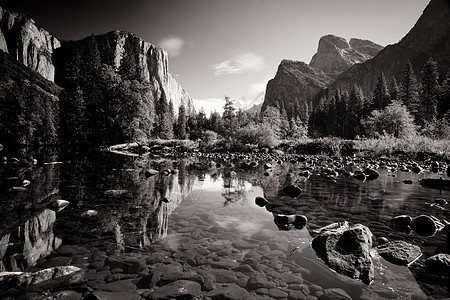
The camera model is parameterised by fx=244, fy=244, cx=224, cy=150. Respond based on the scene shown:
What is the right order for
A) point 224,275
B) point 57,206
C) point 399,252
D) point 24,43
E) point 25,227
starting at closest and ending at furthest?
point 224,275 < point 399,252 < point 25,227 < point 57,206 < point 24,43

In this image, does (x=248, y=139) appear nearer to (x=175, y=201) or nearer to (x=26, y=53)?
(x=175, y=201)

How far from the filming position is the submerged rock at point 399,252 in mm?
3873

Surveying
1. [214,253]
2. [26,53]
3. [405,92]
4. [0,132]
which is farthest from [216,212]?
[26,53]

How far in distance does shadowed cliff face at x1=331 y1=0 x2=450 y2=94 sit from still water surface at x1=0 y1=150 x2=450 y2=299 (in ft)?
525

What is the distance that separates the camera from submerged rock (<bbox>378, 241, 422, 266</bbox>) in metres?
3.87

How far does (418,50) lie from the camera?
148000 mm

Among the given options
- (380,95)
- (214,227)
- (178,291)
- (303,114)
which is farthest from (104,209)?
(303,114)

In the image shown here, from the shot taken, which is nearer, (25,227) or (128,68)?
(25,227)

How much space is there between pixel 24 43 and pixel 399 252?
664ft

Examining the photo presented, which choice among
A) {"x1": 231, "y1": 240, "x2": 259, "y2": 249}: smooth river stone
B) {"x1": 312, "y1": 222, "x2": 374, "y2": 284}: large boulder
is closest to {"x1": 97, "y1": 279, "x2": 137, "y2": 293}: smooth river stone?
{"x1": 231, "y1": 240, "x2": 259, "y2": 249}: smooth river stone

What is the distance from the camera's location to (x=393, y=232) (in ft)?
16.9

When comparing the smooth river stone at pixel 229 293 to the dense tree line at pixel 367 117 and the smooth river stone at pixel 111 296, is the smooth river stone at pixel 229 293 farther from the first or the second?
the dense tree line at pixel 367 117

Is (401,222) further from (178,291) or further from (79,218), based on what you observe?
(79,218)

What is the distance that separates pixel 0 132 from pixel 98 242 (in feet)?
191
